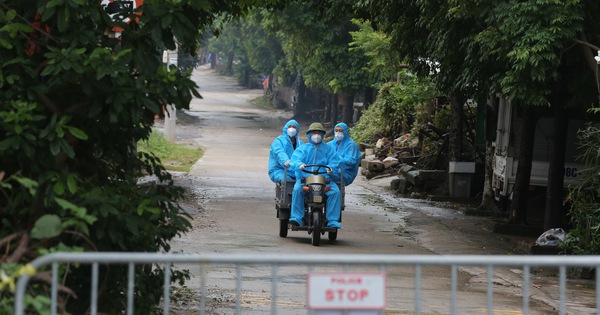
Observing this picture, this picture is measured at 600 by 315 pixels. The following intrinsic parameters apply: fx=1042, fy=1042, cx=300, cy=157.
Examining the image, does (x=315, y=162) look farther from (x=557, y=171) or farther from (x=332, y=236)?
(x=557, y=171)

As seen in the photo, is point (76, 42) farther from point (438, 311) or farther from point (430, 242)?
point (430, 242)

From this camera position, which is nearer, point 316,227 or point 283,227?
point 316,227

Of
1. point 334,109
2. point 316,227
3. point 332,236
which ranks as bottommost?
point 332,236

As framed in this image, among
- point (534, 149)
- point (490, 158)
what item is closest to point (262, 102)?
point (490, 158)

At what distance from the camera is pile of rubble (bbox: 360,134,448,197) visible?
23781 mm

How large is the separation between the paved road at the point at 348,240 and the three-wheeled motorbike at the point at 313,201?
258mm

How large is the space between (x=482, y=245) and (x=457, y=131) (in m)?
7.69

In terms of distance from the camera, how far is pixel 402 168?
25766 mm

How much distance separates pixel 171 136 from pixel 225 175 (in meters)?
9.10

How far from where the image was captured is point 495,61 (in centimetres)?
1407

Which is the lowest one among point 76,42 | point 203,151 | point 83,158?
point 203,151

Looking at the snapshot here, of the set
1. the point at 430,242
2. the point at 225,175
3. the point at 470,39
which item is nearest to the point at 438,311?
the point at 470,39

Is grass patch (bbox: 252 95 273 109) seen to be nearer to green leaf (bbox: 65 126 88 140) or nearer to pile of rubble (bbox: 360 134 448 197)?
pile of rubble (bbox: 360 134 448 197)

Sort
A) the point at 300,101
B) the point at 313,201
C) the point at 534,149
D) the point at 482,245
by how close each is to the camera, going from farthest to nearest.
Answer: the point at 300,101 → the point at 534,149 → the point at 482,245 → the point at 313,201
